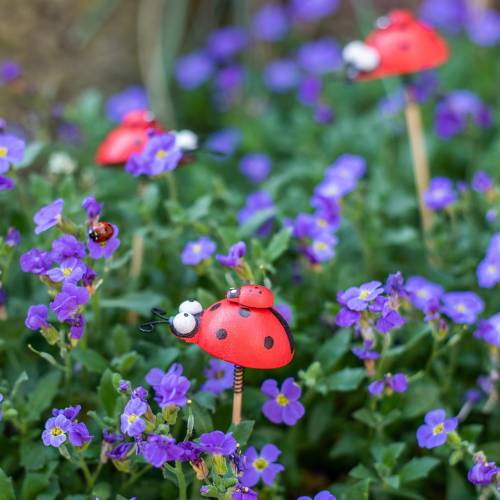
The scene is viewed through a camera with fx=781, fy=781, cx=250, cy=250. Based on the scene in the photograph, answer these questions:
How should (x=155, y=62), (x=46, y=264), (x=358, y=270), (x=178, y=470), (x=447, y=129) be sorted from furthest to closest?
(x=155, y=62)
(x=447, y=129)
(x=358, y=270)
(x=46, y=264)
(x=178, y=470)

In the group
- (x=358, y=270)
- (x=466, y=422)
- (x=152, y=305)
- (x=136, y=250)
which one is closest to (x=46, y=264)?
(x=152, y=305)

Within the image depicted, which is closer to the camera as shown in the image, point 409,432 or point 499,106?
point 409,432

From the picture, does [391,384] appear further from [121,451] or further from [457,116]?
[457,116]

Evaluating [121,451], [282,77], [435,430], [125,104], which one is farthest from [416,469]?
[282,77]

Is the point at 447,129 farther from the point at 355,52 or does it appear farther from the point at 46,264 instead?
the point at 46,264

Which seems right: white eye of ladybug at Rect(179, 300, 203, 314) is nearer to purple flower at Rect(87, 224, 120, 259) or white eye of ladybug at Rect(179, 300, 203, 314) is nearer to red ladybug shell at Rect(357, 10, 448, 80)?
purple flower at Rect(87, 224, 120, 259)

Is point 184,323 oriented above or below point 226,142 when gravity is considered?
above
